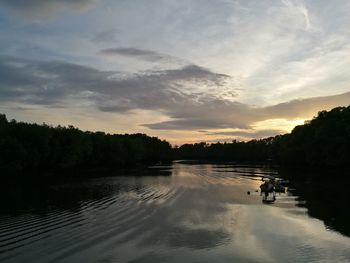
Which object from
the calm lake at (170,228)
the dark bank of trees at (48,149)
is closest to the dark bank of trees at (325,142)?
the calm lake at (170,228)

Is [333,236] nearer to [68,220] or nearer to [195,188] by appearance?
[68,220]

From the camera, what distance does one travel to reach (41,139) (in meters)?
99.9

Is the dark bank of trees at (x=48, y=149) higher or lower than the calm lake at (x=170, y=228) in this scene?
higher

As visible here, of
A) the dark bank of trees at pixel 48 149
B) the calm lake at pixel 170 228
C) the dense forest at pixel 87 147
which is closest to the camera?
the calm lake at pixel 170 228

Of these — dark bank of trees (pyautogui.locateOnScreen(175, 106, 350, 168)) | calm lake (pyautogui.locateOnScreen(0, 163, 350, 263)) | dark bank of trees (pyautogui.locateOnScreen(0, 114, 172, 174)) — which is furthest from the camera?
dark bank of trees (pyautogui.locateOnScreen(175, 106, 350, 168))

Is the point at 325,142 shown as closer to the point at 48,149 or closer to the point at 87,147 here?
the point at 87,147

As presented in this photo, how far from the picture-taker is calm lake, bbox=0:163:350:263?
27203mm

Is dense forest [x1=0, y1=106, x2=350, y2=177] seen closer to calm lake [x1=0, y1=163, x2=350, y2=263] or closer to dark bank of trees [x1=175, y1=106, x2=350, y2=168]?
dark bank of trees [x1=175, y1=106, x2=350, y2=168]

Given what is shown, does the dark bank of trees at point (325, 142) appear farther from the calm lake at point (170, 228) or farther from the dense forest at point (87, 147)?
the calm lake at point (170, 228)

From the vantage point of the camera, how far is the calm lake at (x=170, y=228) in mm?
27203

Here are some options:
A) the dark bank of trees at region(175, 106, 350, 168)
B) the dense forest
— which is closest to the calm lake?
the dense forest

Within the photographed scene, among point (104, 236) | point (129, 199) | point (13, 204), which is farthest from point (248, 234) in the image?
point (13, 204)

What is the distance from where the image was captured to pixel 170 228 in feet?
119

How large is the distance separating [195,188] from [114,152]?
275ft
